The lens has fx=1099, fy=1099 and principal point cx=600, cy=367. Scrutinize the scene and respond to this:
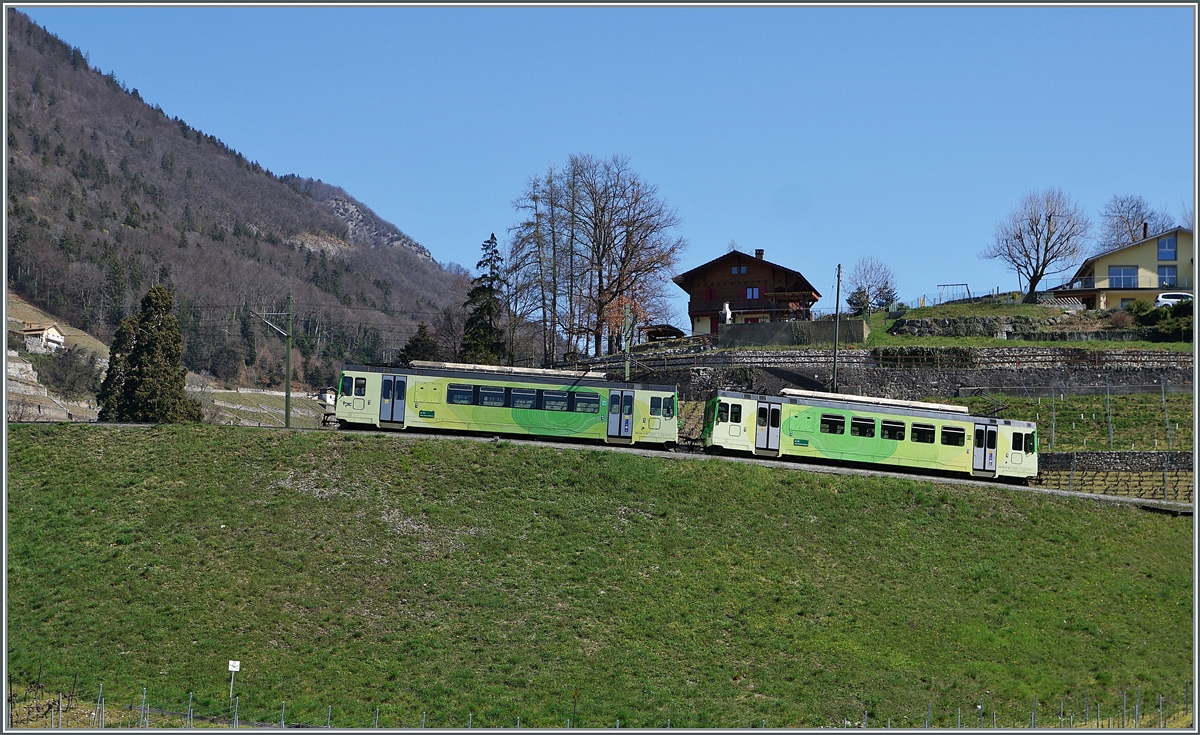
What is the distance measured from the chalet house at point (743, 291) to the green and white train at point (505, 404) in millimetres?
35713

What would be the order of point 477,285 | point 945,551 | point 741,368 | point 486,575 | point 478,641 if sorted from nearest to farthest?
point 478,641, point 486,575, point 945,551, point 741,368, point 477,285

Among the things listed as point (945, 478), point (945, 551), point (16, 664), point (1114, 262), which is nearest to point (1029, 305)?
point (1114, 262)

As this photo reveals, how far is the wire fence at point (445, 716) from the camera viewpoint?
23.5 metres

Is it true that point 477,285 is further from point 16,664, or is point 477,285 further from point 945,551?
point 16,664

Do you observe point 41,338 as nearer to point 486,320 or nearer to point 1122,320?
point 486,320

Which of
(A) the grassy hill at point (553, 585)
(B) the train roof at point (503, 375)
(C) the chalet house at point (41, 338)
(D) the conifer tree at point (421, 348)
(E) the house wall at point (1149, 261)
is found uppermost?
(E) the house wall at point (1149, 261)

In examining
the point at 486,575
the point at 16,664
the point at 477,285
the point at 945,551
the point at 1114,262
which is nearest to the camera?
the point at 16,664

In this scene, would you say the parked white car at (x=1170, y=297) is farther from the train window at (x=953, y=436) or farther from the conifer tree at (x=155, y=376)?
the conifer tree at (x=155, y=376)

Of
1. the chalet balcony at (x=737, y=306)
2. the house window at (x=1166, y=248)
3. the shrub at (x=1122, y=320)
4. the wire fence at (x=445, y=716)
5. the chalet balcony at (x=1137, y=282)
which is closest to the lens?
the wire fence at (x=445, y=716)

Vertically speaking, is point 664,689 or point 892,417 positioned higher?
point 892,417

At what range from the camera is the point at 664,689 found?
2634 cm

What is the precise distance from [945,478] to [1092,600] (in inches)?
356

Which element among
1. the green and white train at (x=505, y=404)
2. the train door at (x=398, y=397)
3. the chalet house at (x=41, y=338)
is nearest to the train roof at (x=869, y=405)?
the green and white train at (x=505, y=404)

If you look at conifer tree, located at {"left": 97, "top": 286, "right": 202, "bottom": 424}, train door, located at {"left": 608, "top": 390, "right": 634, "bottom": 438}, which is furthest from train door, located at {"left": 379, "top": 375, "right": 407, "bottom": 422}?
conifer tree, located at {"left": 97, "top": 286, "right": 202, "bottom": 424}
